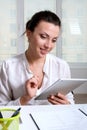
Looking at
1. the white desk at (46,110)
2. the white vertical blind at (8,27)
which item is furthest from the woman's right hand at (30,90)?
the white vertical blind at (8,27)

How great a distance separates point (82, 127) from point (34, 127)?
0.18m

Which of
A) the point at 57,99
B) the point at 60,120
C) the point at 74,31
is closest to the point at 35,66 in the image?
the point at 57,99

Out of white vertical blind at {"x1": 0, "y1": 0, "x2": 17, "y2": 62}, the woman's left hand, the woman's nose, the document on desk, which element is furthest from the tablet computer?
white vertical blind at {"x1": 0, "y1": 0, "x2": 17, "y2": 62}

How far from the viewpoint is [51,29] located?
4.81 ft

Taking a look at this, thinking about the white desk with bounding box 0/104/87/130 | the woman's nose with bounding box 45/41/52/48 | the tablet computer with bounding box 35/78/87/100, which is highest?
the woman's nose with bounding box 45/41/52/48

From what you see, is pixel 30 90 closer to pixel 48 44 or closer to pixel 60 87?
pixel 60 87

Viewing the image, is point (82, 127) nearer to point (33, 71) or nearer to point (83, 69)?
point (33, 71)

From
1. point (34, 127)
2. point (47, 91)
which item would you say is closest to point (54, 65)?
point (47, 91)

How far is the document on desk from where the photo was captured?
3.10ft

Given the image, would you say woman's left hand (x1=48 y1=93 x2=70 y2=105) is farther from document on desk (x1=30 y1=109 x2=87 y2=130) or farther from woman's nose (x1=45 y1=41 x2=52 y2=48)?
woman's nose (x1=45 y1=41 x2=52 y2=48)

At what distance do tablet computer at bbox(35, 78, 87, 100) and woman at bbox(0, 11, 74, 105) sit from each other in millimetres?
45

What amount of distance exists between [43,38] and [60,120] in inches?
22.8

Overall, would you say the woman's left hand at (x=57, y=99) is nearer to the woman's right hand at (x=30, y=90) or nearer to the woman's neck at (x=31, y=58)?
the woman's right hand at (x=30, y=90)

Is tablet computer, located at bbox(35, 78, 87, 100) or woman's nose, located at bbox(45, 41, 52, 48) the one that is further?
woman's nose, located at bbox(45, 41, 52, 48)
